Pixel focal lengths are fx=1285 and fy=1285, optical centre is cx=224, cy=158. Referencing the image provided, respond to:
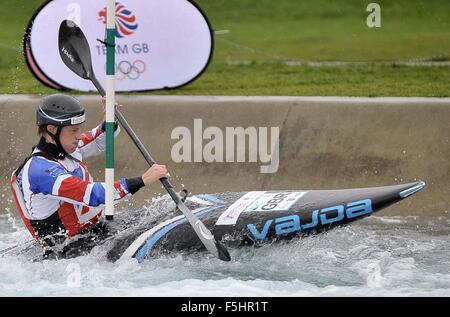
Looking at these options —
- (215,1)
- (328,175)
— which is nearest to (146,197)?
(328,175)

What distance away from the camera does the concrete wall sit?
11.1 metres

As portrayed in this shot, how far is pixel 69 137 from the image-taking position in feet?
28.1

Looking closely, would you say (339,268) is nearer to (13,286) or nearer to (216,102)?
(13,286)

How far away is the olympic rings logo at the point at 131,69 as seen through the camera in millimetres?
12156

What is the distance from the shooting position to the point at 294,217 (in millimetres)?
8453

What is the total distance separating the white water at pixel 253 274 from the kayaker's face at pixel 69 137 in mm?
748

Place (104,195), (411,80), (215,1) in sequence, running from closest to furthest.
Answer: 1. (104,195)
2. (411,80)
3. (215,1)

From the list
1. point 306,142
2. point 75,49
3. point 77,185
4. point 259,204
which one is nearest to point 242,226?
point 259,204

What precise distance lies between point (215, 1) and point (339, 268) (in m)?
10.1

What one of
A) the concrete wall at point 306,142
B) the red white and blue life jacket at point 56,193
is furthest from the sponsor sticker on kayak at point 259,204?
the concrete wall at point 306,142

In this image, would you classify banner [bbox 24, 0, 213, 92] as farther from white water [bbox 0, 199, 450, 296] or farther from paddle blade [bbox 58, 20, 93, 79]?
white water [bbox 0, 199, 450, 296]

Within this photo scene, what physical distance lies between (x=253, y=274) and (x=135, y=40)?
418 centimetres

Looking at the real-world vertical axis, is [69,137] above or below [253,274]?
above

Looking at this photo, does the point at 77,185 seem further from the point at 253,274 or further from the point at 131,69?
the point at 131,69
